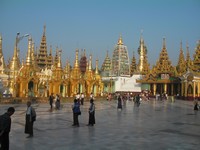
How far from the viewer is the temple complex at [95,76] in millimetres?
34781

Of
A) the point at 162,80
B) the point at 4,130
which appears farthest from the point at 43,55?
the point at 4,130

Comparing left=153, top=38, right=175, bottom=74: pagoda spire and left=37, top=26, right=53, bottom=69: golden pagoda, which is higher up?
left=37, top=26, right=53, bottom=69: golden pagoda

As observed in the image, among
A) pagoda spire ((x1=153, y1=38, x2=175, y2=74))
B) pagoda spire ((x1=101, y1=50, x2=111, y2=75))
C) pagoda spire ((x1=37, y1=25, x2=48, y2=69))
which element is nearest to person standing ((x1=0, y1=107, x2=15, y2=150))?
pagoda spire ((x1=153, y1=38, x2=175, y2=74))

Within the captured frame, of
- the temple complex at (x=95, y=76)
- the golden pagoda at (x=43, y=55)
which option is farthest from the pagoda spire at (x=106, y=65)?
the golden pagoda at (x=43, y=55)

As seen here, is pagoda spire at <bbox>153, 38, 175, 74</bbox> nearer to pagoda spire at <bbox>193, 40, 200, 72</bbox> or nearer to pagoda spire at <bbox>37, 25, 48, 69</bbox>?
pagoda spire at <bbox>193, 40, 200, 72</bbox>

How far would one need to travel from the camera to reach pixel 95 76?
4338 cm

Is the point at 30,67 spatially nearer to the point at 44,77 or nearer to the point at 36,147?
the point at 44,77

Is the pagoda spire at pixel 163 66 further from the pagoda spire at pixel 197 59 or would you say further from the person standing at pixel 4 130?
the person standing at pixel 4 130

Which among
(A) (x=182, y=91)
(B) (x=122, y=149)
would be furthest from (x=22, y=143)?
(A) (x=182, y=91)

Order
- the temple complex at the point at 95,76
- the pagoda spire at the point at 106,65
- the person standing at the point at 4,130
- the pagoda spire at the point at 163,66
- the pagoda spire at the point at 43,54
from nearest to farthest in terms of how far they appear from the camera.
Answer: the person standing at the point at 4,130
the temple complex at the point at 95,76
the pagoda spire at the point at 163,66
the pagoda spire at the point at 43,54
the pagoda spire at the point at 106,65

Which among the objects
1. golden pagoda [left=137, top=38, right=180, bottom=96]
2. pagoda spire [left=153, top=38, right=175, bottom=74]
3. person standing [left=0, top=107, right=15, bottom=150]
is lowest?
person standing [left=0, top=107, right=15, bottom=150]

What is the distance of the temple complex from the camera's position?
34781 mm

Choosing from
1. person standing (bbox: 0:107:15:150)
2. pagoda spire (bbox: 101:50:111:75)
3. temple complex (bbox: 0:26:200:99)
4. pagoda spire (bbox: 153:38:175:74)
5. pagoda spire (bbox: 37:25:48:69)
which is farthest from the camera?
pagoda spire (bbox: 101:50:111:75)

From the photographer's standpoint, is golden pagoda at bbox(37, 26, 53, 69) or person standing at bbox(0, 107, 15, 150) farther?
golden pagoda at bbox(37, 26, 53, 69)
